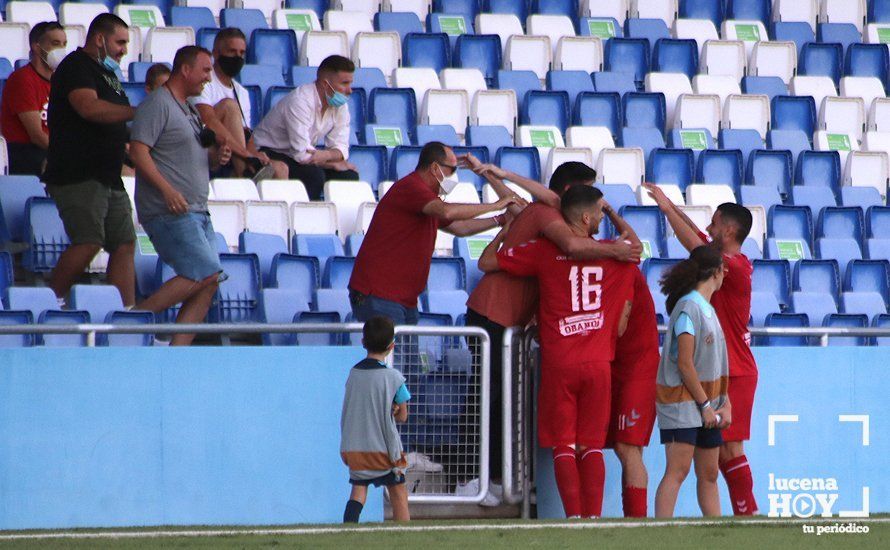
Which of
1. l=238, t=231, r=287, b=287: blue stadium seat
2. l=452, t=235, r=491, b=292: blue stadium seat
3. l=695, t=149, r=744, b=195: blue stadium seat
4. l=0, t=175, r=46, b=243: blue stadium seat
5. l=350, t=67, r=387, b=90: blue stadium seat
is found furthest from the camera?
l=350, t=67, r=387, b=90: blue stadium seat

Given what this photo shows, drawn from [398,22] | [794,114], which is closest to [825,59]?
[794,114]

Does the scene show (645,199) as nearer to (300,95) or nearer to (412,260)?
(300,95)

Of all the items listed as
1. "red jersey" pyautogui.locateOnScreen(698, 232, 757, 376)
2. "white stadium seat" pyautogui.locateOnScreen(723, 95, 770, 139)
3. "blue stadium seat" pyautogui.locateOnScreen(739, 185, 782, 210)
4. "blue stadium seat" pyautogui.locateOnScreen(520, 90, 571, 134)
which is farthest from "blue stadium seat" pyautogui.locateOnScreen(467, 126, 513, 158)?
"red jersey" pyautogui.locateOnScreen(698, 232, 757, 376)

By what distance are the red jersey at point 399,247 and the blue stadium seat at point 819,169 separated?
5307 millimetres

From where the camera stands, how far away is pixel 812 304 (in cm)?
948

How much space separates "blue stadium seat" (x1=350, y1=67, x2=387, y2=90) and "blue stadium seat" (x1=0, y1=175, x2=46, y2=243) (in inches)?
135

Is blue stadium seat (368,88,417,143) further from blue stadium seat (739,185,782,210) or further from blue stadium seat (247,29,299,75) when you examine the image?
blue stadium seat (739,185,782,210)

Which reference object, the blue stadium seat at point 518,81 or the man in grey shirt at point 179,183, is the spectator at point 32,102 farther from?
the blue stadium seat at point 518,81

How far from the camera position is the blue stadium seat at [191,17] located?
11859 mm

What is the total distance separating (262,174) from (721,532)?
4.95m

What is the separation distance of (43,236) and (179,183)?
141cm

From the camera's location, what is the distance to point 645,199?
1078 cm

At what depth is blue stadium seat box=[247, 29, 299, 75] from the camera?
39.1 feet

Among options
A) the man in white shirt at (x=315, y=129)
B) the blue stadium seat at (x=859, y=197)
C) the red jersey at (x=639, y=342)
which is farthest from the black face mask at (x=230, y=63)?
the blue stadium seat at (x=859, y=197)
